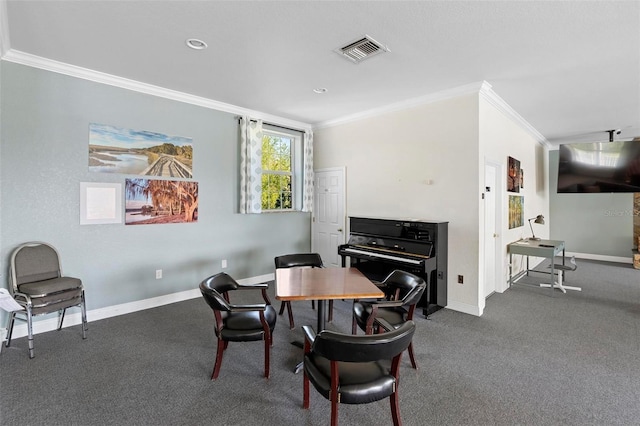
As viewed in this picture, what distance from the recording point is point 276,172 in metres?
5.62

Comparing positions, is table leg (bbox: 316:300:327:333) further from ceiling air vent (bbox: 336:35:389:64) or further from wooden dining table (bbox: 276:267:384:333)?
ceiling air vent (bbox: 336:35:389:64)

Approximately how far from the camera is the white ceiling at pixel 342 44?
2.37m

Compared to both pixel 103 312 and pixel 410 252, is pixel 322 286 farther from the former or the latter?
pixel 103 312

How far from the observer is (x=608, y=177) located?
5664mm

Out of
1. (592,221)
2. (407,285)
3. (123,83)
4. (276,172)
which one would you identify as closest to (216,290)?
(407,285)

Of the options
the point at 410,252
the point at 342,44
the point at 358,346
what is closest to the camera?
the point at 358,346

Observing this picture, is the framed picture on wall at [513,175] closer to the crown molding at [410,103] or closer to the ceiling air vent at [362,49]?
the crown molding at [410,103]

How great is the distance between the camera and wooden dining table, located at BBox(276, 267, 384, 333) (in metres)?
2.37

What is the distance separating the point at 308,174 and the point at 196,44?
3.19 meters

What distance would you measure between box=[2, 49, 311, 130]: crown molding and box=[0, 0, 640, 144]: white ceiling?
0.24ft

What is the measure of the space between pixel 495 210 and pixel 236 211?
13.3 feet

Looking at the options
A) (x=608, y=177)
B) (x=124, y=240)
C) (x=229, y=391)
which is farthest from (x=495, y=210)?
(x=124, y=240)

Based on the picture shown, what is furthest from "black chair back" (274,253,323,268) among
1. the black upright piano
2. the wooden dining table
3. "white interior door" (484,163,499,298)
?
"white interior door" (484,163,499,298)

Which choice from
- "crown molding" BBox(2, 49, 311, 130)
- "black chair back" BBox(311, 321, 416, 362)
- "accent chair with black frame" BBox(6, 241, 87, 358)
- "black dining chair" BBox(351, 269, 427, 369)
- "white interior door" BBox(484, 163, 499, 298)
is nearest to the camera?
"black chair back" BBox(311, 321, 416, 362)
